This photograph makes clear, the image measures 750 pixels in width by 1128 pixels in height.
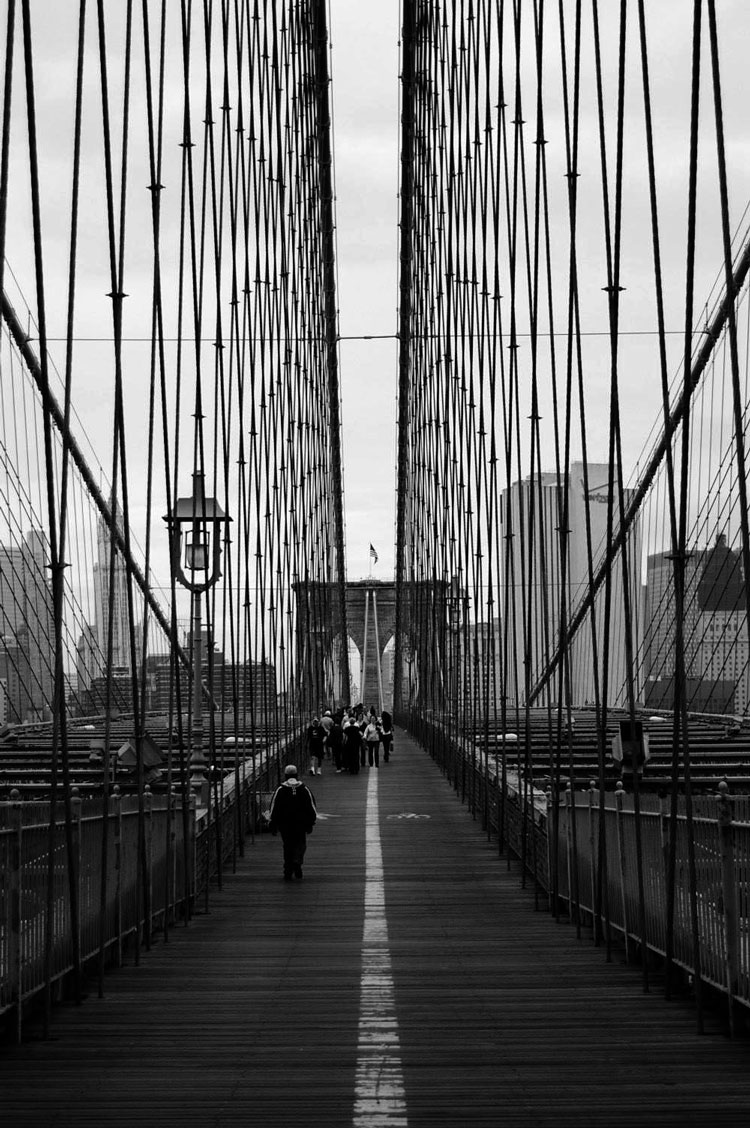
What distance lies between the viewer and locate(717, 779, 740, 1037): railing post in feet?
20.7

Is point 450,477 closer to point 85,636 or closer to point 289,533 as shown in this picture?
point 289,533

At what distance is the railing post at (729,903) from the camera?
20.7 ft

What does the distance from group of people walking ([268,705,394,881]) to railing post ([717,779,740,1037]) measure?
24.8 ft

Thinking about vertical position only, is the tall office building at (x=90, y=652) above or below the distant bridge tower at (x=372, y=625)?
below

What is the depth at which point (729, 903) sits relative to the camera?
645 centimetres

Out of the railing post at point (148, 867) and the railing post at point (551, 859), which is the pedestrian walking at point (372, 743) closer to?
the railing post at point (551, 859)

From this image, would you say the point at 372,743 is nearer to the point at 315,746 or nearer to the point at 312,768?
the point at 312,768

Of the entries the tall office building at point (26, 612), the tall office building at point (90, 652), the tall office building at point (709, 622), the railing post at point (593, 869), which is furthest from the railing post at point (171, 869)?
the tall office building at point (90, 652)

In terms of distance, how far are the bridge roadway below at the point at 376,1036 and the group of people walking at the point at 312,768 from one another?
212 centimetres

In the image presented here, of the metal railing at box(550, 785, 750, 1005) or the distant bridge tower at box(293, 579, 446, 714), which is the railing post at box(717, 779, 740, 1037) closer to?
the metal railing at box(550, 785, 750, 1005)

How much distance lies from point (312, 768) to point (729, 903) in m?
24.1

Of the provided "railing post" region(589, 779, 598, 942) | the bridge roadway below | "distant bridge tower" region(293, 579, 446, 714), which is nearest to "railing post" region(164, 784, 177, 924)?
the bridge roadway below

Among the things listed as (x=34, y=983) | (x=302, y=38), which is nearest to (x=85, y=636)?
(x=302, y=38)

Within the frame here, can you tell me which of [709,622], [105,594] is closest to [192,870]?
[709,622]
